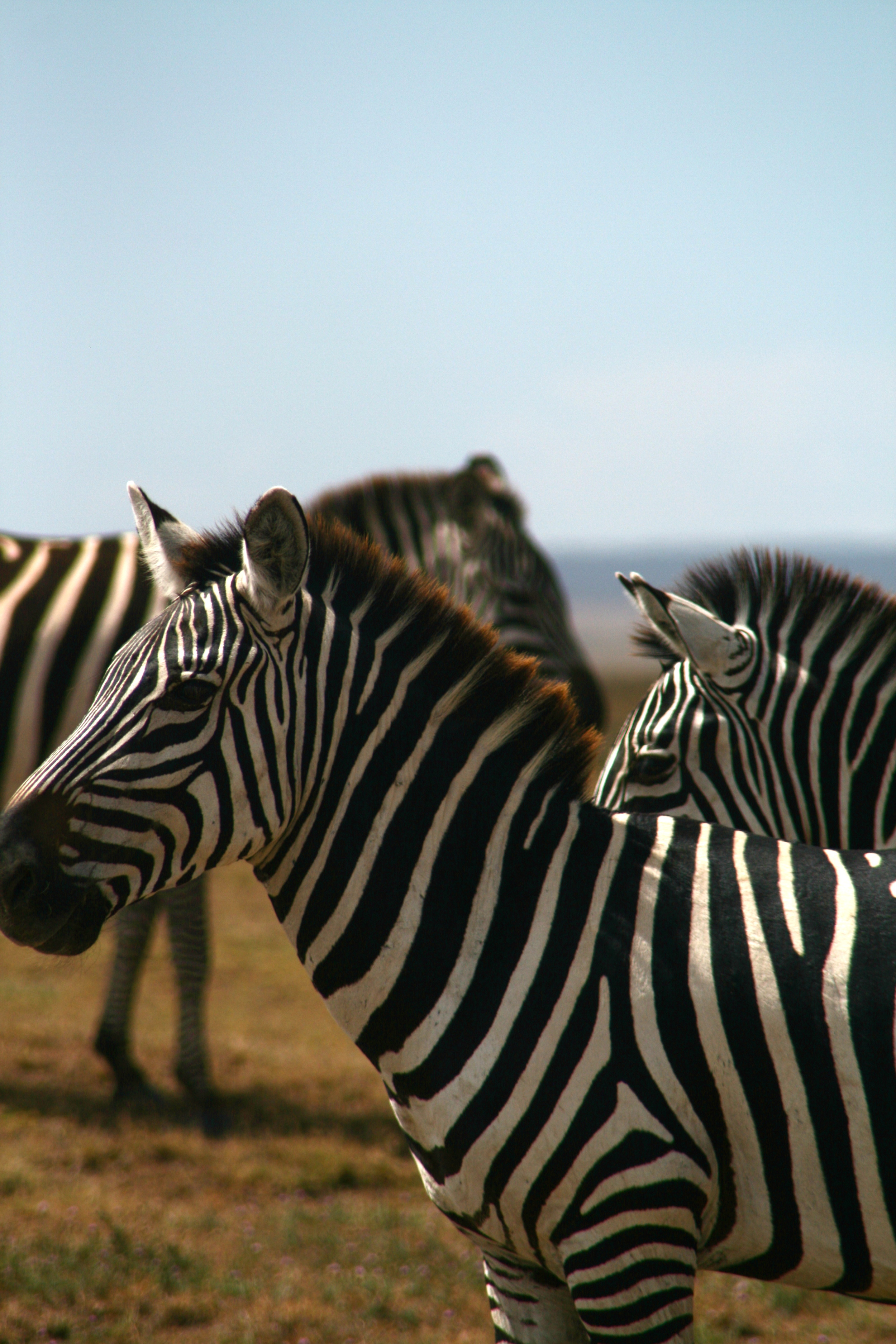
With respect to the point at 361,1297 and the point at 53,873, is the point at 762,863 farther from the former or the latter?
the point at 361,1297

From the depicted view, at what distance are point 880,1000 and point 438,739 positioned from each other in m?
1.16

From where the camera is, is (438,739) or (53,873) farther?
(438,739)

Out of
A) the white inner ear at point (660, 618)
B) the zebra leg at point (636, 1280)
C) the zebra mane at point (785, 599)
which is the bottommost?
the zebra leg at point (636, 1280)

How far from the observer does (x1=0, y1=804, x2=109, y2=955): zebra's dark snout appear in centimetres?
227

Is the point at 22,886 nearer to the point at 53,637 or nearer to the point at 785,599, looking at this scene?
the point at 785,599

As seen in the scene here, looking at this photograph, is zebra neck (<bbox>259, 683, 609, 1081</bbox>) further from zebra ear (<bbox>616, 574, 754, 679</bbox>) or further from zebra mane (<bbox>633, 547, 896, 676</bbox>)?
zebra mane (<bbox>633, 547, 896, 676</bbox>)

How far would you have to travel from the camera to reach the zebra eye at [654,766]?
368cm

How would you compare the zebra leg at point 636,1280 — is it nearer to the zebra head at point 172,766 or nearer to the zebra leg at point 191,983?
the zebra head at point 172,766

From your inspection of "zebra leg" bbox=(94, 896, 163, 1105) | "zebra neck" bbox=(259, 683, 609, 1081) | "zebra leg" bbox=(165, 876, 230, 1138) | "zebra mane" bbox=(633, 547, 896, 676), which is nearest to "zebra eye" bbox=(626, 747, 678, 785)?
"zebra mane" bbox=(633, 547, 896, 676)

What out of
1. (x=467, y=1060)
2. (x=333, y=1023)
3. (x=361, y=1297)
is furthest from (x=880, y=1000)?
(x=333, y=1023)

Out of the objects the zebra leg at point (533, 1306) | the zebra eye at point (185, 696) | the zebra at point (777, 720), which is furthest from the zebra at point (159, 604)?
the zebra eye at point (185, 696)

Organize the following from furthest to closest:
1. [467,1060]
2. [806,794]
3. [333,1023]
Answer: [333,1023]
[806,794]
[467,1060]

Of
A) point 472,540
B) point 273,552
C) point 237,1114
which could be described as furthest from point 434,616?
point 472,540

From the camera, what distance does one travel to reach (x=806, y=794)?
3.83 metres
